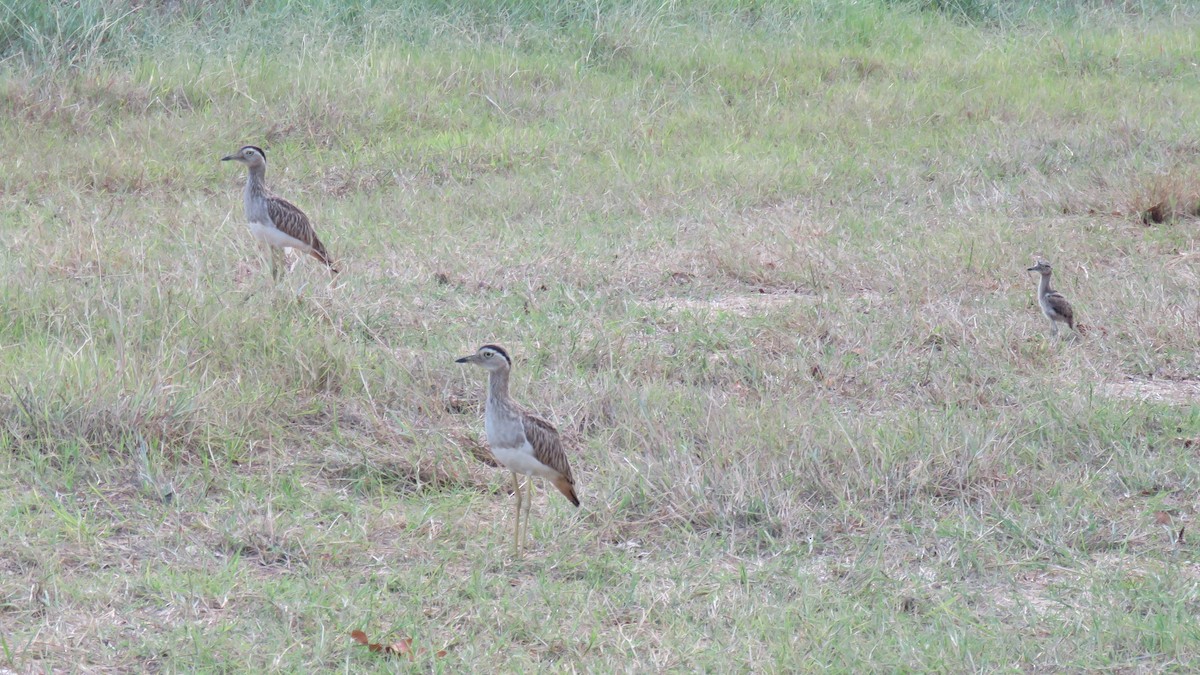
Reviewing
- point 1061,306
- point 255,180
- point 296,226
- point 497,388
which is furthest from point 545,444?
point 255,180

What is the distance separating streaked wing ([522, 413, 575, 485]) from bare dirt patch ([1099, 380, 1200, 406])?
2.90 metres

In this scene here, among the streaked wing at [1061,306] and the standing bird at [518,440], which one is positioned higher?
the standing bird at [518,440]

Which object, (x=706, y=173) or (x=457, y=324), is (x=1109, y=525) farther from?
(x=706, y=173)

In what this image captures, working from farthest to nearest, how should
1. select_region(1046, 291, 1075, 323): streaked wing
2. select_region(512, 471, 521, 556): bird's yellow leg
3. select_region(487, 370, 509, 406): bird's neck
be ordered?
select_region(1046, 291, 1075, 323): streaked wing
select_region(487, 370, 509, 406): bird's neck
select_region(512, 471, 521, 556): bird's yellow leg

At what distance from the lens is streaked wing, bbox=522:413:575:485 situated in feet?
Answer: 16.3

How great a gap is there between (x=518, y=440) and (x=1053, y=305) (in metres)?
3.64

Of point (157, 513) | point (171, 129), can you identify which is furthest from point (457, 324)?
point (171, 129)

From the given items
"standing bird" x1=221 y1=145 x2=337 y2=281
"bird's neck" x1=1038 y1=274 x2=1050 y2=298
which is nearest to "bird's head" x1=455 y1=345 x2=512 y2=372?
"standing bird" x1=221 y1=145 x2=337 y2=281

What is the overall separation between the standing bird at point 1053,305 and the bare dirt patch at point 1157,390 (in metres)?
0.55

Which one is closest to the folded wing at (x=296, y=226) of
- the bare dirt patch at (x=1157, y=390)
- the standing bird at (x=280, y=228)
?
the standing bird at (x=280, y=228)

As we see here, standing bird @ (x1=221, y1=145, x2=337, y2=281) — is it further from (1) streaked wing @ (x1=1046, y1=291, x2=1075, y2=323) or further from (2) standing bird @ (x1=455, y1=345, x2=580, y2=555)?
(1) streaked wing @ (x1=1046, y1=291, x2=1075, y2=323)

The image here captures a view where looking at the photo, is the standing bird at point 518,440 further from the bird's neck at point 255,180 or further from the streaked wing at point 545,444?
the bird's neck at point 255,180

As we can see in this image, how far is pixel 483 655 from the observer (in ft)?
14.0

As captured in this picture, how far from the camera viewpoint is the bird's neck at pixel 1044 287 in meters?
7.54
